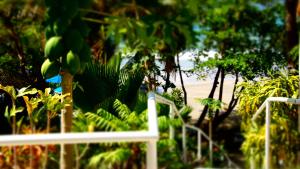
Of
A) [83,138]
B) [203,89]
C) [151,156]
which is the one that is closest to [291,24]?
[203,89]

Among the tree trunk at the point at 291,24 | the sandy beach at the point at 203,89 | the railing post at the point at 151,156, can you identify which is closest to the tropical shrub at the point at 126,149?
the railing post at the point at 151,156

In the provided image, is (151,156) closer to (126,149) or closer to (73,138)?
(126,149)

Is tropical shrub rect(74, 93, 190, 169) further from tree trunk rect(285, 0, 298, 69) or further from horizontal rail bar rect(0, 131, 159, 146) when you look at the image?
tree trunk rect(285, 0, 298, 69)

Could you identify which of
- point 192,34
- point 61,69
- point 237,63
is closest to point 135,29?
point 192,34

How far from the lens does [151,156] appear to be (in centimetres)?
192

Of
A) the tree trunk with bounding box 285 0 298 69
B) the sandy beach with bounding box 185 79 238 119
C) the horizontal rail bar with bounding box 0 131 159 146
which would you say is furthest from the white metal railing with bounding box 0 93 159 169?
the sandy beach with bounding box 185 79 238 119

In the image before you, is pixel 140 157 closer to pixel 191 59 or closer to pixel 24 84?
pixel 24 84

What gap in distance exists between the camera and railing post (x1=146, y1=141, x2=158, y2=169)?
1.89m

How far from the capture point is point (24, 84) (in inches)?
265

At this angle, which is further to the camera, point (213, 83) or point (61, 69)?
point (213, 83)

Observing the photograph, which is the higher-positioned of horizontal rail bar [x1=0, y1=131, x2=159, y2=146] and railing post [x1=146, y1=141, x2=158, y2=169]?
horizontal rail bar [x1=0, y1=131, x2=159, y2=146]

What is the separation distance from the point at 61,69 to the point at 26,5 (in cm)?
72

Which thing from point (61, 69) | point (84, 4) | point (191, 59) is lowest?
point (61, 69)

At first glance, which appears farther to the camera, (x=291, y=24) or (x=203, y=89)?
(x=203, y=89)
